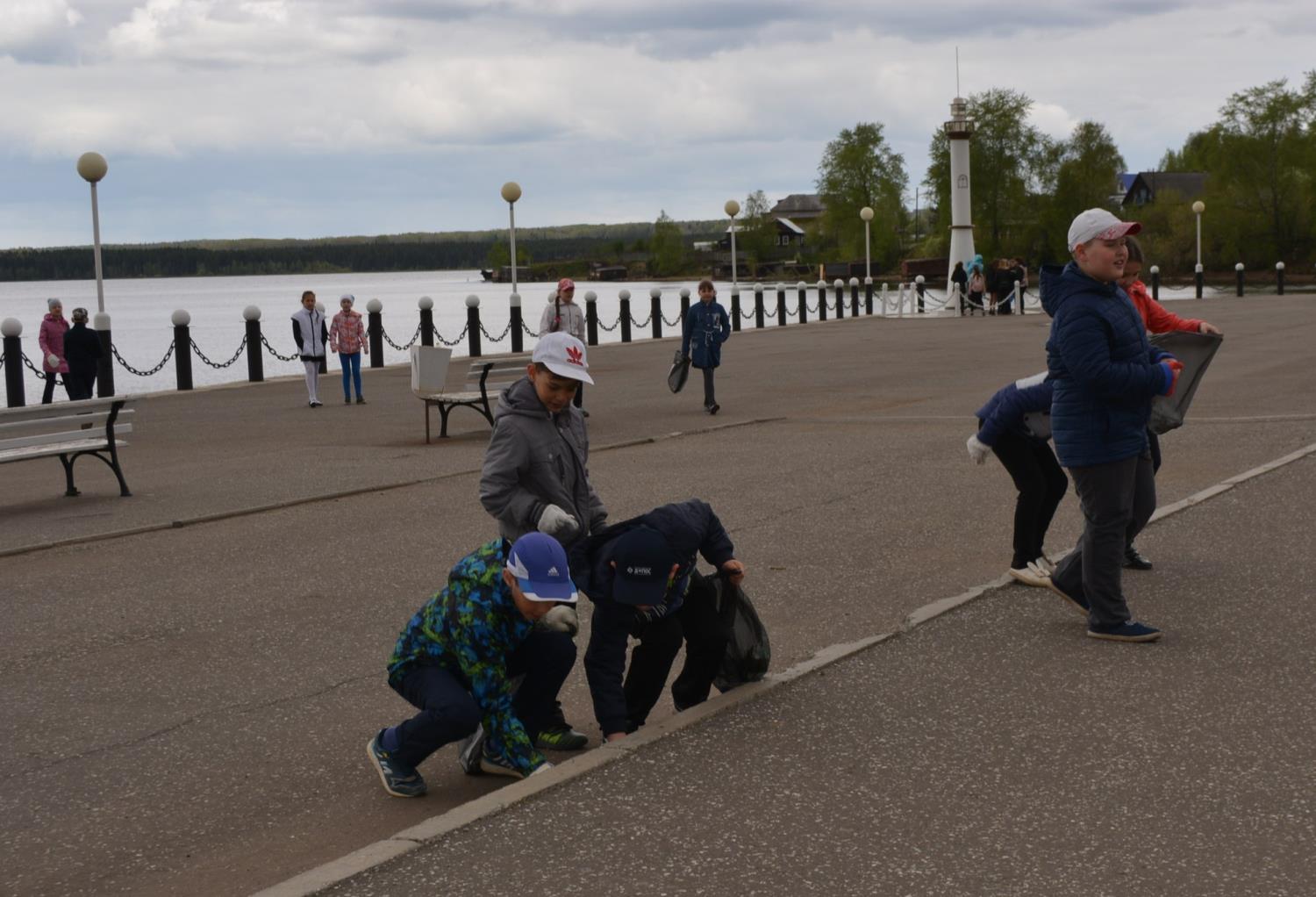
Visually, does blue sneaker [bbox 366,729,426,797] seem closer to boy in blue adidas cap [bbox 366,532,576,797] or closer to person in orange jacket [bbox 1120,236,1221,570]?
boy in blue adidas cap [bbox 366,532,576,797]

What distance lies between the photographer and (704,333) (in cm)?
1889

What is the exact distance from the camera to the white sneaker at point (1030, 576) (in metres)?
7.61

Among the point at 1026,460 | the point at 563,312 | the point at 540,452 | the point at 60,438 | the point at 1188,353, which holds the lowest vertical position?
the point at 60,438

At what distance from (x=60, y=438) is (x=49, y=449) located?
243 mm

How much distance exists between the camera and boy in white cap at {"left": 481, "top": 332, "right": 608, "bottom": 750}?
547 cm

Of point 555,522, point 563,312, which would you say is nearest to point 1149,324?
point 555,522

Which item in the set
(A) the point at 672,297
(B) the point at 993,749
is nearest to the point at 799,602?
(B) the point at 993,749

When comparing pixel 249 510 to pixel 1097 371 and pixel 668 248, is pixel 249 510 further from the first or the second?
pixel 668 248

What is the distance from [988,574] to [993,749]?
3.15 meters

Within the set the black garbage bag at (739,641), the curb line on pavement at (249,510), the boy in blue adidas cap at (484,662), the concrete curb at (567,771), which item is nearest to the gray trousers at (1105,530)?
the concrete curb at (567,771)

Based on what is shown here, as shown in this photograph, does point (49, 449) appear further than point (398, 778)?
Yes

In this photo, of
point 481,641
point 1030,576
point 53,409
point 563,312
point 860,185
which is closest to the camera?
point 481,641

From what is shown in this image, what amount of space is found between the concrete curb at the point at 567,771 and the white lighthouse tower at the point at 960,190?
45707 mm

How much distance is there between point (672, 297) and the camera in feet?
353
